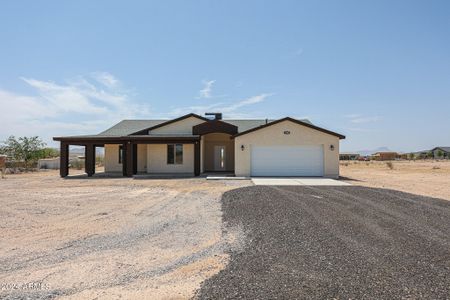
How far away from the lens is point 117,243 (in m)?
5.91

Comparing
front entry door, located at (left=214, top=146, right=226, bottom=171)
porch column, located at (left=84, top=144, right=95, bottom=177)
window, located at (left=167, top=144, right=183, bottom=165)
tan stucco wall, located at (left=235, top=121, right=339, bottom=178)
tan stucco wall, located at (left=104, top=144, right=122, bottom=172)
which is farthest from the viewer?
front entry door, located at (left=214, top=146, right=226, bottom=171)

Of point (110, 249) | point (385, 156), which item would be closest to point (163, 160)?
point (110, 249)

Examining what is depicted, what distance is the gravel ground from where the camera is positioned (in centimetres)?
377

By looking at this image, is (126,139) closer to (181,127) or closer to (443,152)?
(181,127)

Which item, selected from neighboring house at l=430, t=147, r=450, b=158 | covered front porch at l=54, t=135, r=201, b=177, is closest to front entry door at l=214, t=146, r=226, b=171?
covered front porch at l=54, t=135, r=201, b=177

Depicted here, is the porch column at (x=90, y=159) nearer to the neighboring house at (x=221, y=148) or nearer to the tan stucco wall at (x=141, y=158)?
the neighboring house at (x=221, y=148)

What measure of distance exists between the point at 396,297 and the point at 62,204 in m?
9.89

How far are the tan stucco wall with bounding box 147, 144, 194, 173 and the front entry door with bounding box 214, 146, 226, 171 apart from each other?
3448 mm

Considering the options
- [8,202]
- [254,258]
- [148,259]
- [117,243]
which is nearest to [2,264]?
[117,243]

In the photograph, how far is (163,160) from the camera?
23.2 metres

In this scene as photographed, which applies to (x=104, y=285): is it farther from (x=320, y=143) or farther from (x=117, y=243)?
(x=320, y=143)

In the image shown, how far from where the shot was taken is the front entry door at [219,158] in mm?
25891

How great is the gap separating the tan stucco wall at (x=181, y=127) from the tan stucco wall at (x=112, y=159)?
3755 millimetres

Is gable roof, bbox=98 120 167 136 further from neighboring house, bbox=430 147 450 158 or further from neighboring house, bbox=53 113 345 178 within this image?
neighboring house, bbox=430 147 450 158
